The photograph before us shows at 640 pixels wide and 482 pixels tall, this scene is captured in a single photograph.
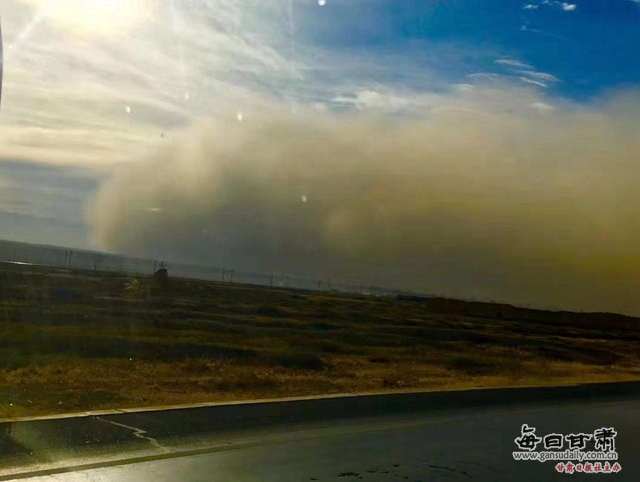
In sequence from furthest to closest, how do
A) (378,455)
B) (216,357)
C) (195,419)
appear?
(216,357), (195,419), (378,455)

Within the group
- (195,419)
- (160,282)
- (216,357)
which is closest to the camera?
(195,419)

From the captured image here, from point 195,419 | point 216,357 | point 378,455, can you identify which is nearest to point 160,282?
point 216,357

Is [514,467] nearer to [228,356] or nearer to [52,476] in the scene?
[52,476]

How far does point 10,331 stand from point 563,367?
23469 mm

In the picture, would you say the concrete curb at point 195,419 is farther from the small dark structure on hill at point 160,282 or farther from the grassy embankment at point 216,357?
the small dark structure on hill at point 160,282

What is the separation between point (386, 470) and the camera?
31.1ft

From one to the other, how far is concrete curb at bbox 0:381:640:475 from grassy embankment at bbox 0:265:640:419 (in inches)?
80.2

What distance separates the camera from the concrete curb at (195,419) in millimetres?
9938

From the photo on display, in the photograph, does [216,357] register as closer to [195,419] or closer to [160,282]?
[195,419]

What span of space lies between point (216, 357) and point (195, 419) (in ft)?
47.3

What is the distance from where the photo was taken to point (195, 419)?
12.3 meters

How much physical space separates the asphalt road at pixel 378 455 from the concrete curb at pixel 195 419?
Result: 1.93ft

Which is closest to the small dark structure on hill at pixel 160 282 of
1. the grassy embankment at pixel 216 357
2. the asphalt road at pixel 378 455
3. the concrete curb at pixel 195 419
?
the grassy embankment at pixel 216 357

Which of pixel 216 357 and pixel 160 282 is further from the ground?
pixel 160 282
